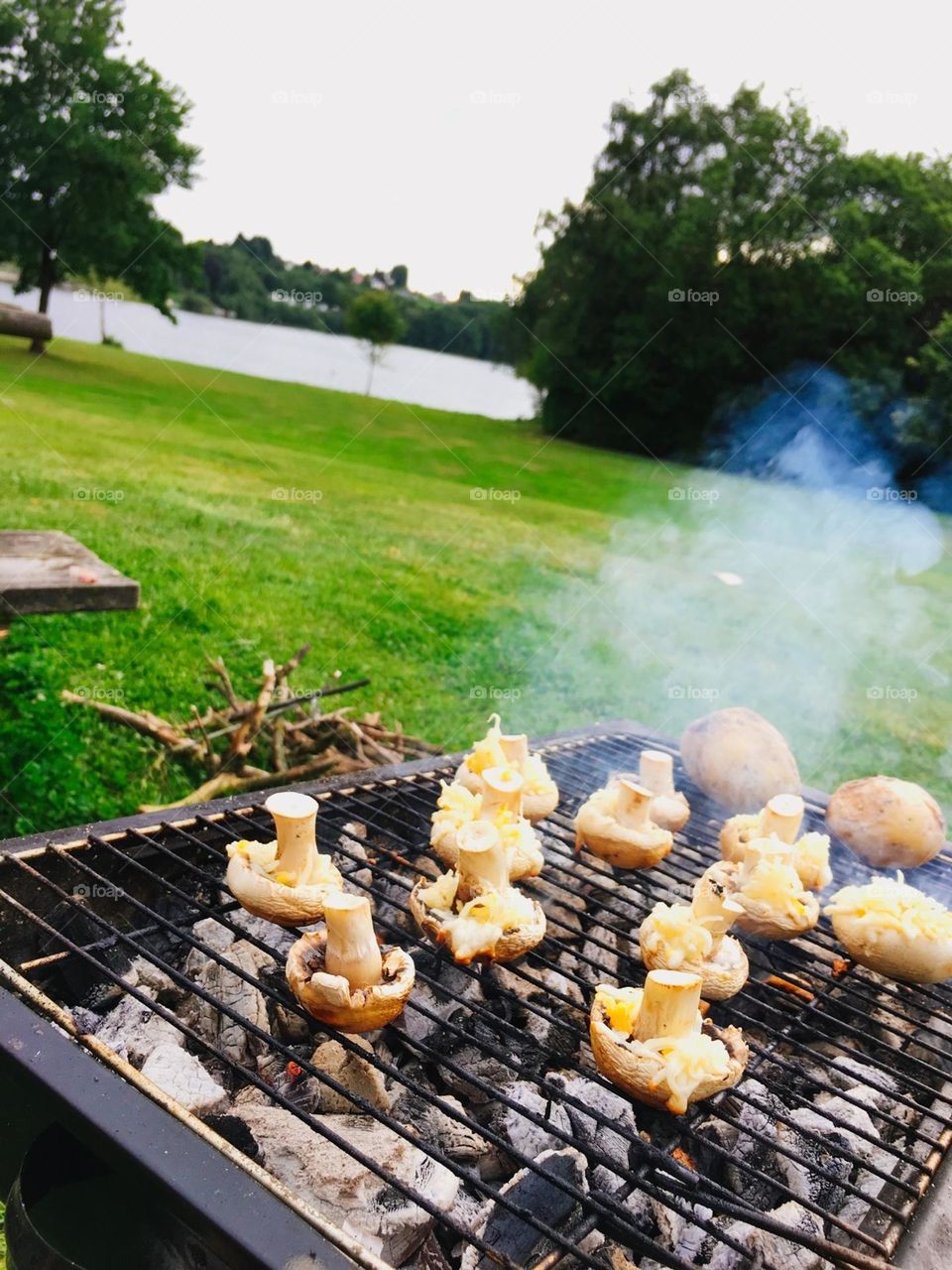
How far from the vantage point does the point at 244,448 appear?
47.6 ft

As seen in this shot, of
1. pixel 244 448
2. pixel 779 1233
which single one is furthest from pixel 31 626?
pixel 244 448

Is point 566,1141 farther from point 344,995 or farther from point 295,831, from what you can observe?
point 295,831

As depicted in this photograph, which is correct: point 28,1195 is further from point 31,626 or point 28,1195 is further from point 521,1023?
point 31,626

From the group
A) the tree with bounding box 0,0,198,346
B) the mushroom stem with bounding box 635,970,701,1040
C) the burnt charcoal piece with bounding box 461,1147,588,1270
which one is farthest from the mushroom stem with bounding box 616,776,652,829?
the tree with bounding box 0,0,198,346

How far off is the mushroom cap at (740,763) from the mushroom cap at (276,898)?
7.33ft

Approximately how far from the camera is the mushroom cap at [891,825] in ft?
12.9

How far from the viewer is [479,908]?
2.76m

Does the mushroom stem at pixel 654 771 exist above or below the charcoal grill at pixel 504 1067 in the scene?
above

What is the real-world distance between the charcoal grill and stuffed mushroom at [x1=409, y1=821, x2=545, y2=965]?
0.11m

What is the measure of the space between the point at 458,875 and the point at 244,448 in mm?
12641

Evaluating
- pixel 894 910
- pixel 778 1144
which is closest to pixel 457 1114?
pixel 778 1144

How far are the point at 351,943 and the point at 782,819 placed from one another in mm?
1820

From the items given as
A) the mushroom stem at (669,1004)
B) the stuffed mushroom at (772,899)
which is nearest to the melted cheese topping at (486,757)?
the stuffed mushroom at (772,899)

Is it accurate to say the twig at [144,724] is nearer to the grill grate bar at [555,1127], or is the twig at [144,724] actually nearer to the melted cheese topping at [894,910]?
the grill grate bar at [555,1127]
